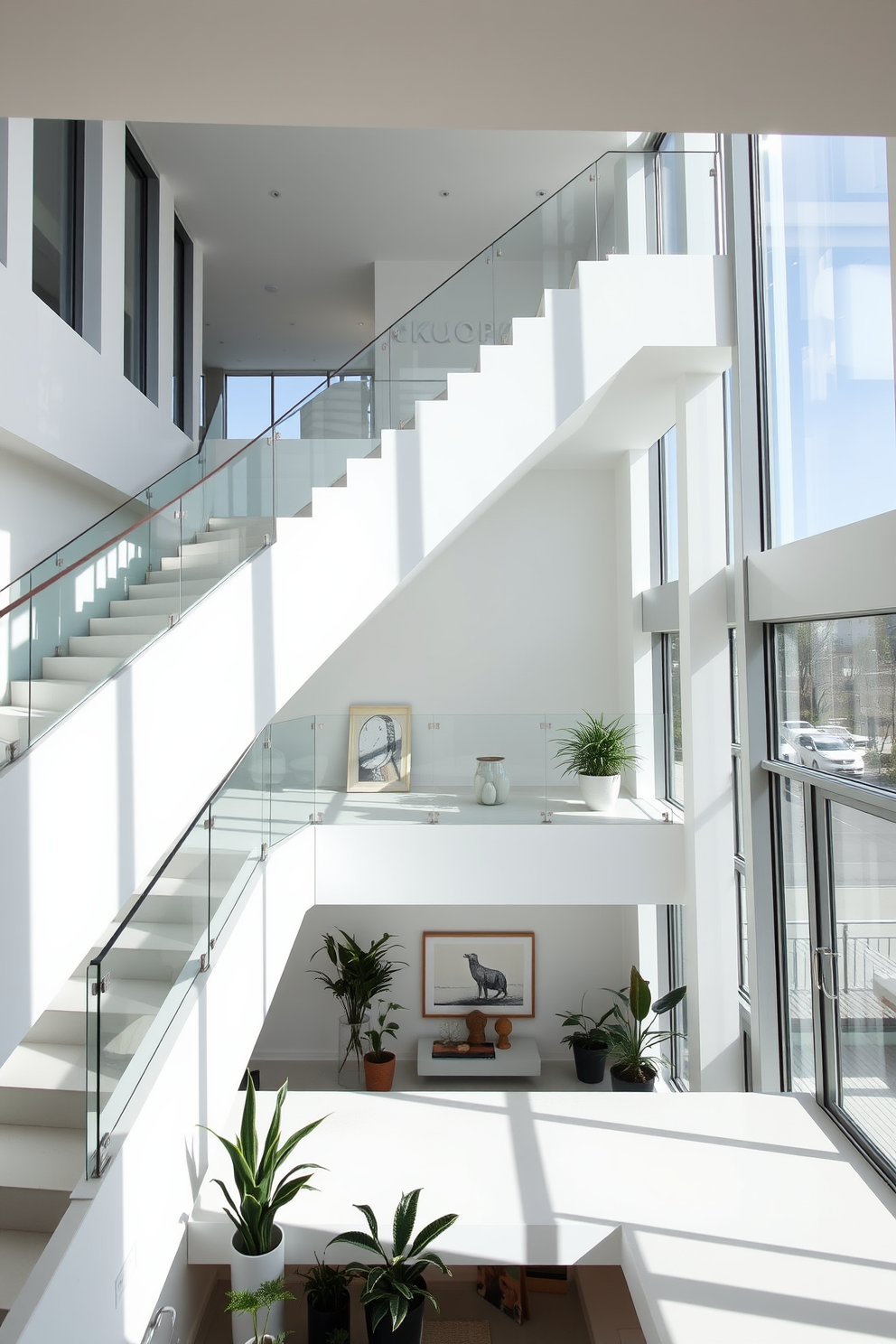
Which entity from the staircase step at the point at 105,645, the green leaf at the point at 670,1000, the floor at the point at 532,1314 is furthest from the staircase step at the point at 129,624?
the green leaf at the point at 670,1000

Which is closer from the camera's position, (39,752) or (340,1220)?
(39,752)

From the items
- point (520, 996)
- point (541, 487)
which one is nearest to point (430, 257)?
point (541, 487)

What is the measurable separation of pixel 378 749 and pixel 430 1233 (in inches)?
202

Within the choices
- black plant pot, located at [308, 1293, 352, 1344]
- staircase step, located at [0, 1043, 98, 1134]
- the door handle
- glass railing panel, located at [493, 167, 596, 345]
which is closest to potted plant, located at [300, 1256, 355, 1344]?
black plant pot, located at [308, 1293, 352, 1344]

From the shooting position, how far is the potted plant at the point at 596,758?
25.3 ft

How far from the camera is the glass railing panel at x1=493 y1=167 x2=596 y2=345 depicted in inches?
262

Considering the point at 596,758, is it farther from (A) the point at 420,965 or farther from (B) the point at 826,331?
(B) the point at 826,331

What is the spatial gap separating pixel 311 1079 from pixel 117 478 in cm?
631

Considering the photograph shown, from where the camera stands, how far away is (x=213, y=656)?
491cm

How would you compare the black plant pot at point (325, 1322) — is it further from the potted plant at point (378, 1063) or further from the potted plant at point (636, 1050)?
the potted plant at point (636, 1050)

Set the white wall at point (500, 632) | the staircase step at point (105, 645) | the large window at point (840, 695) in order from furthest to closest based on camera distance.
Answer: the white wall at point (500, 632) → the large window at point (840, 695) → the staircase step at point (105, 645)

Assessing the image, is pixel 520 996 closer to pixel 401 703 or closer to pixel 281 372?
pixel 401 703

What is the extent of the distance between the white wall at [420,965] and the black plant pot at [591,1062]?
2.13 feet

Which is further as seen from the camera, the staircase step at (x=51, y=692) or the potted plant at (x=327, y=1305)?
the potted plant at (x=327, y=1305)
